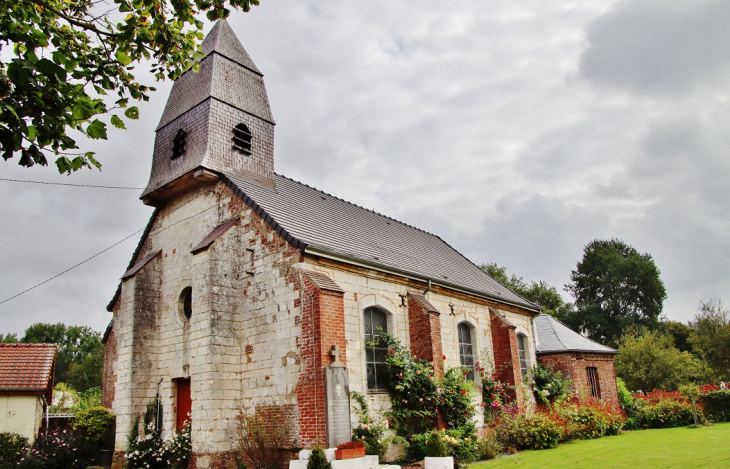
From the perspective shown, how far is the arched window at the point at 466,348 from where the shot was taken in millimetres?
16948

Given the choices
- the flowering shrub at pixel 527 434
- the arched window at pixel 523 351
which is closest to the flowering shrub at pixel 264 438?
the flowering shrub at pixel 527 434

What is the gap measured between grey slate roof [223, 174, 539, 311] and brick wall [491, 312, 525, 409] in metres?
1.26

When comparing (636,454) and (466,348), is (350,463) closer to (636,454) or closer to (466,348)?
(636,454)

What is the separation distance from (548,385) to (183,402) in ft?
44.3

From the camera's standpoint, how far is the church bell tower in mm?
14781

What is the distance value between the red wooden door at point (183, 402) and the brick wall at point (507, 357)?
33.8ft

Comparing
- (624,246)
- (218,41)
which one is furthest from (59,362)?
(624,246)

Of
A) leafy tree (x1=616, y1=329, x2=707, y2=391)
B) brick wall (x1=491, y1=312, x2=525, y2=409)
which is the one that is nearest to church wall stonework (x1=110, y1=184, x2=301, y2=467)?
brick wall (x1=491, y1=312, x2=525, y2=409)

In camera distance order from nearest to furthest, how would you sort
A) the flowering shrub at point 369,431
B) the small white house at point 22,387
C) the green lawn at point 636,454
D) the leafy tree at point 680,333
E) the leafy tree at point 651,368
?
the green lawn at point 636,454 < the flowering shrub at point 369,431 < the small white house at point 22,387 < the leafy tree at point 651,368 < the leafy tree at point 680,333

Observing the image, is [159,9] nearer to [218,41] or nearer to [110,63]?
[110,63]

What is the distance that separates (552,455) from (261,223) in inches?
371

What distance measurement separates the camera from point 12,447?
555 inches

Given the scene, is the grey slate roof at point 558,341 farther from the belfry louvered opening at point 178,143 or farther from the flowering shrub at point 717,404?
the belfry louvered opening at point 178,143

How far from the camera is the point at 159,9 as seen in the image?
270 inches
